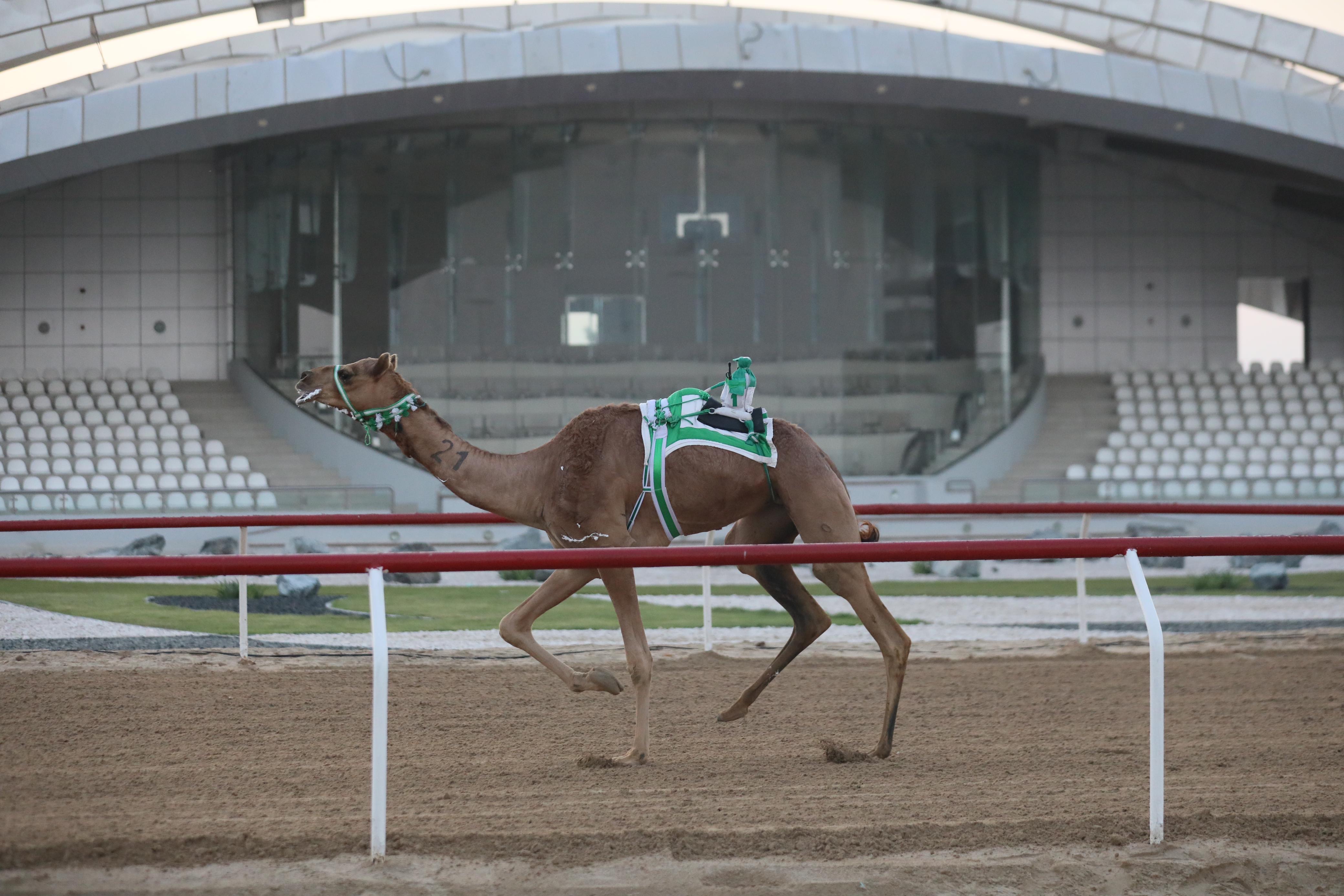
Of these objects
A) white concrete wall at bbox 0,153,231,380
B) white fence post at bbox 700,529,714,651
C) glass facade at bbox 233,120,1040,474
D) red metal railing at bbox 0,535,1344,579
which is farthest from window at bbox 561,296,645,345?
red metal railing at bbox 0,535,1344,579

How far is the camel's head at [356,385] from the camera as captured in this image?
6270 mm

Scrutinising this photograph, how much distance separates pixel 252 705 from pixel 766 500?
10.1ft

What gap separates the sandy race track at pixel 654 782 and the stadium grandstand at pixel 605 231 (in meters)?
14.3

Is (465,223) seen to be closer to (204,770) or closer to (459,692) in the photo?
(459,692)

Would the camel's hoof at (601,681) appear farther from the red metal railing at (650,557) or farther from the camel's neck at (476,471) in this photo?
the red metal railing at (650,557)

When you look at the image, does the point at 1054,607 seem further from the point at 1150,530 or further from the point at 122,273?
→ the point at 122,273

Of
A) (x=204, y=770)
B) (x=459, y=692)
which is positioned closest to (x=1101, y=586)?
(x=459, y=692)

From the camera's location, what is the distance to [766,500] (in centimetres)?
653

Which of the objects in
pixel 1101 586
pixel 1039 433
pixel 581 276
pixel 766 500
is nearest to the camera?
pixel 766 500

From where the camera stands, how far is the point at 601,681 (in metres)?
6.03

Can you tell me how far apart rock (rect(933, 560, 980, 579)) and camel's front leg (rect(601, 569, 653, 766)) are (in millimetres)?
12911

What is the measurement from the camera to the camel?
618 cm

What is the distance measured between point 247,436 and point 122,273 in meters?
5.86

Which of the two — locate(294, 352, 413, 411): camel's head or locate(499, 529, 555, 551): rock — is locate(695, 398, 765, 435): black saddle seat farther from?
locate(499, 529, 555, 551): rock
